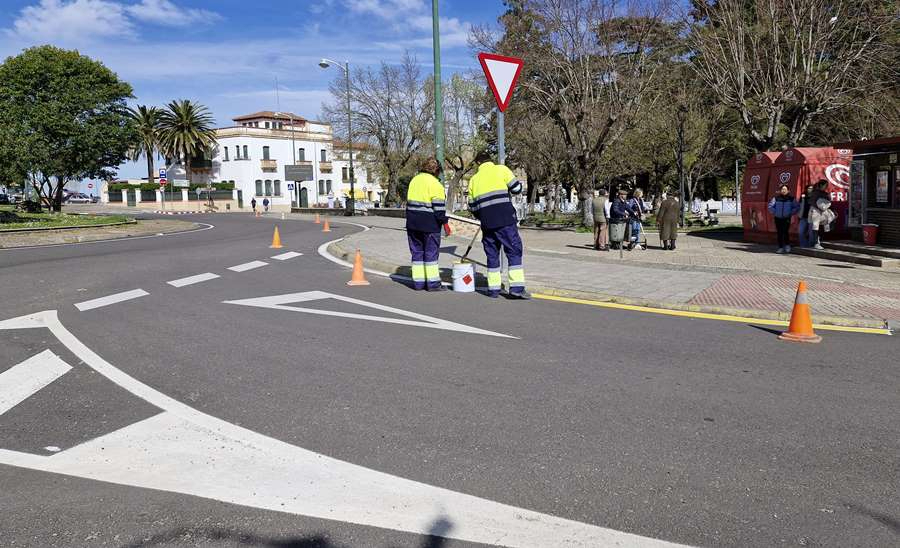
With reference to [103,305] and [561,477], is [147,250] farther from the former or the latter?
[561,477]

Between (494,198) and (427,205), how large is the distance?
1151mm

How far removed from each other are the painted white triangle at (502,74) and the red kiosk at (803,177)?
1045cm

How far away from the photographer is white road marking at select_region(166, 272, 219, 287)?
11.1m

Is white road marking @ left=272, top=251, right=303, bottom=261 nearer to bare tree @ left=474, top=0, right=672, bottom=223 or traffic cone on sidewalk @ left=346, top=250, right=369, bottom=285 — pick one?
traffic cone on sidewalk @ left=346, top=250, right=369, bottom=285

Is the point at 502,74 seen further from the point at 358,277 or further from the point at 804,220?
the point at 804,220

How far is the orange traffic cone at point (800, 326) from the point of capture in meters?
6.73

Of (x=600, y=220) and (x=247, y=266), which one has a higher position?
(x=600, y=220)

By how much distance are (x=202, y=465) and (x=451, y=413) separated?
1544 mm

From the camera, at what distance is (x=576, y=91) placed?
24188 mm

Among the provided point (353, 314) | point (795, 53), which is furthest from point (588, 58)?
point (353, 314)

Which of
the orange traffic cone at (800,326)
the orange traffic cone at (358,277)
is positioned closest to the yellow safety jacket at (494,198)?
the orange traffic cone at (358,277)

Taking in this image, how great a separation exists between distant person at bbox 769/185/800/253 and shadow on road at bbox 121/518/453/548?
15091 mm

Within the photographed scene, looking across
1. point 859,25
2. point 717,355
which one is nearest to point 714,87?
point 859,25

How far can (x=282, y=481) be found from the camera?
11.5ft
